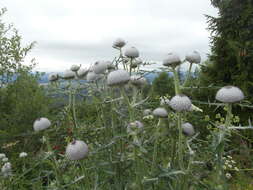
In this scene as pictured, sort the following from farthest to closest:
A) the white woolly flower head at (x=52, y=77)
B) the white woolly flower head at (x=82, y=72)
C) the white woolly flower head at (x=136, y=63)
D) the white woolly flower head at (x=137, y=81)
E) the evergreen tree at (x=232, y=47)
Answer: the evergreen tree at (x=232, y=47)
the white woolly flower head at (x=52, y=77)
the white woolly flower head at (x=82, y=72)
the white woolly flower head at (x=136, y=63)
the white woolly flower head at (x=137, y=81)

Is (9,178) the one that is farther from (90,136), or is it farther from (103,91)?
(103,91)

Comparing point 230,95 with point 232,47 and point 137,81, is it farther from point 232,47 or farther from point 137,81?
point 232,47

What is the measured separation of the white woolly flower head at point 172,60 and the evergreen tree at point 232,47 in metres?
6.73

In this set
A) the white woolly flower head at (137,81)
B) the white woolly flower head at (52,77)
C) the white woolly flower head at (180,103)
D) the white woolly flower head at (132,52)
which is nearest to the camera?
the white woolly flower head at (180,103)

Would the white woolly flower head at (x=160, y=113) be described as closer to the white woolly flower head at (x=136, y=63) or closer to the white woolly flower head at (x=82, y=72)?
the white woolly flower head at (x=136, y=63)

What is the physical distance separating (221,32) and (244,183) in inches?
226

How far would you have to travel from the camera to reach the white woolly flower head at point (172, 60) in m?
1.90

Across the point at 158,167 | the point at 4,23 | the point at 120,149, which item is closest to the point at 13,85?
the point at 4,23

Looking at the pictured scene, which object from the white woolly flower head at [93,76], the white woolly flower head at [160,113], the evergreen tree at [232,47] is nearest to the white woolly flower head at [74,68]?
the white woolly flower head at [93,76]

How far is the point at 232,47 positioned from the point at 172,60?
7.00 metres

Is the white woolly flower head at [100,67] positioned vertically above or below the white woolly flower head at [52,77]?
above

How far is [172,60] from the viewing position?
6.24ft

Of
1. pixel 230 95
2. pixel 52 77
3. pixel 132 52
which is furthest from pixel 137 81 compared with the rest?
pixel 52 77

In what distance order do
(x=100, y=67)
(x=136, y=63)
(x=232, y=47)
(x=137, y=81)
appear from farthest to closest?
(x=232, y=47)
(x=136, y=63)
(x=100, y=67)
(x=137, y=81)
